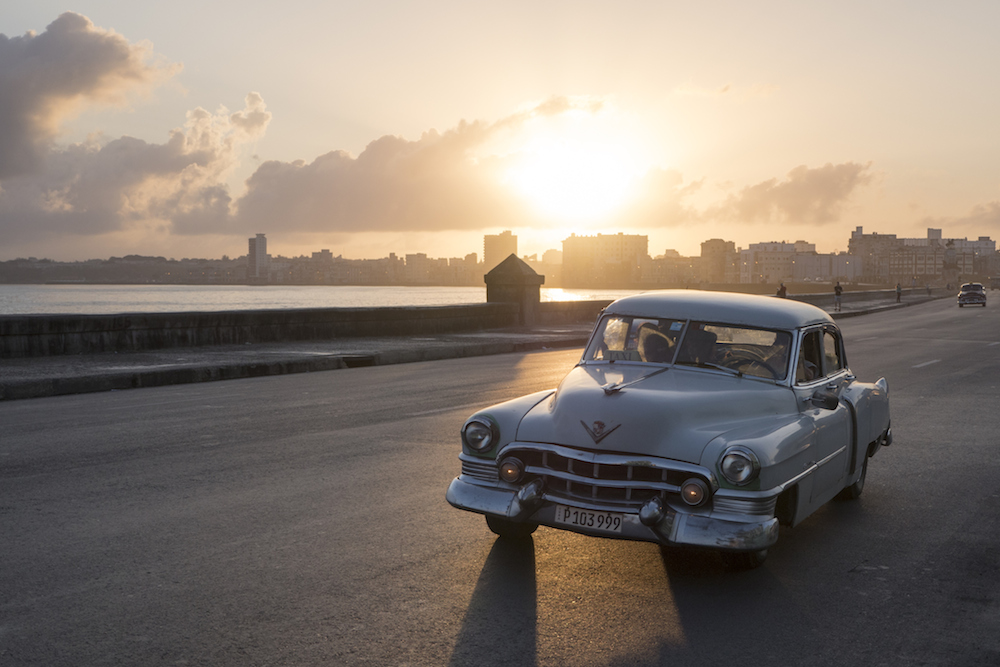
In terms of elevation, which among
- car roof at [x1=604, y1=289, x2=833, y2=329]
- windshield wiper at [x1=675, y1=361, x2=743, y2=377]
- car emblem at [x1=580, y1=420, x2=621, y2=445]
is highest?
car roof at [x1=604, y1=289, x2=833, y2=329]

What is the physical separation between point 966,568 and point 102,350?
649 inches

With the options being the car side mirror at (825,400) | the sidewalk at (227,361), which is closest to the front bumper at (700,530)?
the car side mirror at (825,400)

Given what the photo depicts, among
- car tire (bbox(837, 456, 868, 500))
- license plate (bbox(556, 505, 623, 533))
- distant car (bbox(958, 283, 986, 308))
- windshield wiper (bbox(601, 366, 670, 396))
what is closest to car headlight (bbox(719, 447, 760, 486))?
license plate (bbox(556, 505, 623, 533))

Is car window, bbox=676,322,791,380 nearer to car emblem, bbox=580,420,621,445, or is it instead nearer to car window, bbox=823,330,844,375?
car window, bbox=823,330,844,375

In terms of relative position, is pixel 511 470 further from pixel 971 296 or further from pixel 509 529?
pixel 971 296

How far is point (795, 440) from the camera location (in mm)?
4992

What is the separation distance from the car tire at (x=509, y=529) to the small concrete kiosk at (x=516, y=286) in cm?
2448

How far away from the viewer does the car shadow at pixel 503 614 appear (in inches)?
149

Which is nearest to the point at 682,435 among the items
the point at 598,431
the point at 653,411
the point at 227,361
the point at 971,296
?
the point at 653,411

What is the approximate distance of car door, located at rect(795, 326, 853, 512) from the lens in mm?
5387

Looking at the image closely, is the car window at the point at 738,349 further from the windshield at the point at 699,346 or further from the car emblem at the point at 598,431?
the car emblem at the point at 598,431

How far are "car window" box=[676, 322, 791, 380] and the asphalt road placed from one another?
1102mm

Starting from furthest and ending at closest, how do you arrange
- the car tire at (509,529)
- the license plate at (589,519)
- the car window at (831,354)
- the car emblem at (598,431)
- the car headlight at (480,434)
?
1. the car window at (831,354)
2. the car tire at (509,529)
3. the car headlight at (480,434)
4. the car emblem at (598,431)
5. the license plate at (589,519)

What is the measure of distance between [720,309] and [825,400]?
91cm
